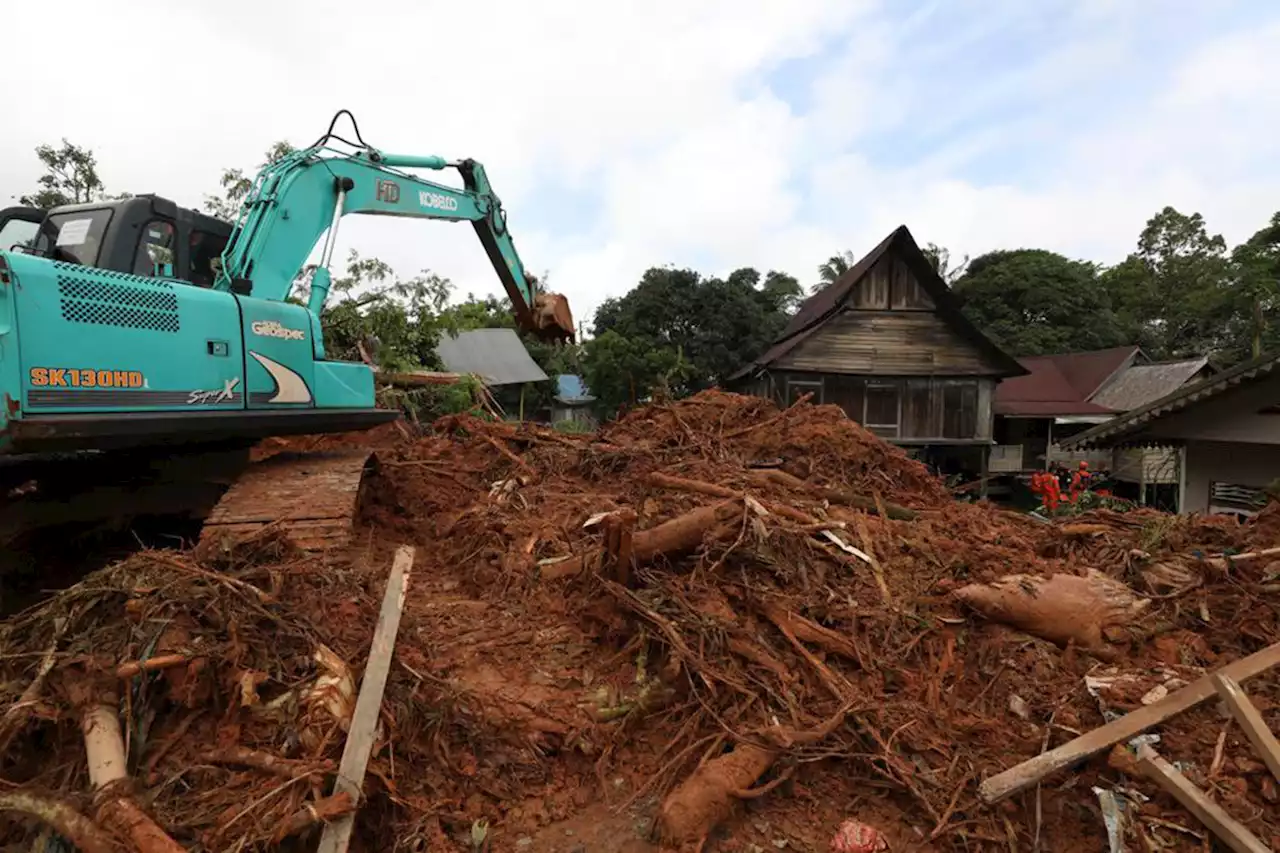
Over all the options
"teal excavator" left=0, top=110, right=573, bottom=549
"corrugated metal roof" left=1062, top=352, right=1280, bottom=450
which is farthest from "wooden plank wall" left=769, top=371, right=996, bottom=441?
"teal excavator" left=0, top=110, right=573, bottom=549

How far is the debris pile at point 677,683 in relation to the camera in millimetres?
2668

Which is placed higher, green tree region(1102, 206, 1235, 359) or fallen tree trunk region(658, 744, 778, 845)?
green tree region(1102, 206, 1235, 359)

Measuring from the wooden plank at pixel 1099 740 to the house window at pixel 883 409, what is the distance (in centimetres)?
1697

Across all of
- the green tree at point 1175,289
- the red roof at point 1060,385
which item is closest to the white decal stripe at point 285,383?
the red roof at point 1060,385

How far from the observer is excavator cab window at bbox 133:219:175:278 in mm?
5039

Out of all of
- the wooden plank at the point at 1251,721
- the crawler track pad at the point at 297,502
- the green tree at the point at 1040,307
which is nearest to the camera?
the wooden plank at the point at 1251,721

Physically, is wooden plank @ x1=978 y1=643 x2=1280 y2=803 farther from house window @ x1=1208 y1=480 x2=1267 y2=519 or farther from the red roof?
the red roof

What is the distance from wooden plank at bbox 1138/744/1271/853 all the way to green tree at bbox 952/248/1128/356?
35.9 meters

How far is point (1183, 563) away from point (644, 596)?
3.19 meters

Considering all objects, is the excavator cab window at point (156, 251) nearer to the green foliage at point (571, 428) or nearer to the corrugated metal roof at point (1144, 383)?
the green foliage at point (571, 428)

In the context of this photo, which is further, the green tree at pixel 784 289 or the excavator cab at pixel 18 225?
the green tree at pixel 784 289

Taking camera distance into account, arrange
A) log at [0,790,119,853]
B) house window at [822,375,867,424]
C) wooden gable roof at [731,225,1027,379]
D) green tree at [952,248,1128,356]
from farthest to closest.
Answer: green tree at [952,248,1128,356] → house window at [822,375,867,424] → wooden gable roof at [731,225,1027,379] → log at [0,790,119,853]

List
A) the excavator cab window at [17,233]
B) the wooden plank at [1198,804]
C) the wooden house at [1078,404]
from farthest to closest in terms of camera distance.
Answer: the wooden house at [1078,404] → the excavator cab window at [17,233] → the wooden plank at [1198,804]

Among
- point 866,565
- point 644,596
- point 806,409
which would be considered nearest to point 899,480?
point 806,409
